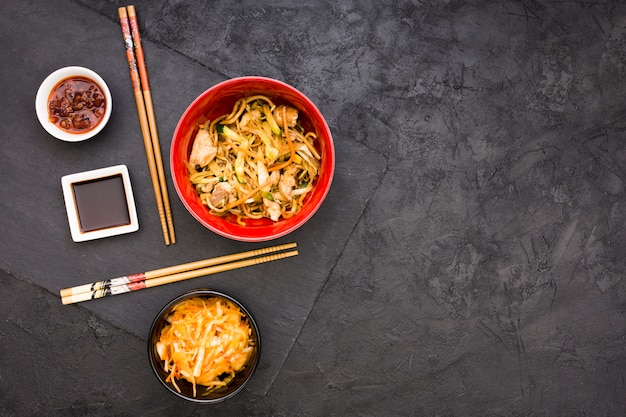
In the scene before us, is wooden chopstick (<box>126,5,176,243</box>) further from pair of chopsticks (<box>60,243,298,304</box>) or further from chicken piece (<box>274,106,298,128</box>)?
chicken piece (<box>274,106,298,128</box>)

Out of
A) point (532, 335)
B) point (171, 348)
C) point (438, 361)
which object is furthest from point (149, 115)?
point (532, 335)

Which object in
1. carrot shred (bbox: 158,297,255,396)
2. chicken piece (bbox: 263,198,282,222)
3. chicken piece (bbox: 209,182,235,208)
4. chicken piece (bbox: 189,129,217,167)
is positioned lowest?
carrot shred (bbox: 158,297,255,396)

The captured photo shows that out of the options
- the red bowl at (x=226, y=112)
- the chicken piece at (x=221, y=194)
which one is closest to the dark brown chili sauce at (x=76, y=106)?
the red bowl at (x=226, y=112)

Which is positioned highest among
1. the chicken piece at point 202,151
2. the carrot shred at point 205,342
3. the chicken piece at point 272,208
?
the chicken piece at point 202,151

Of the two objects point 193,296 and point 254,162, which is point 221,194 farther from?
point 193,296

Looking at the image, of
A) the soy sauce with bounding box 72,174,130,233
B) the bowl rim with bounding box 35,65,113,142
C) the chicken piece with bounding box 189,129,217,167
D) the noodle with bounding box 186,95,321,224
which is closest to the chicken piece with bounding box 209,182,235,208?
the noodle with bounding box 186,95,321,224

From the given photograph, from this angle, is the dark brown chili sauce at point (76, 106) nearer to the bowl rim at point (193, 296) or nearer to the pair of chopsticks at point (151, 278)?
the pair of chopsticks at point (151, 278)
